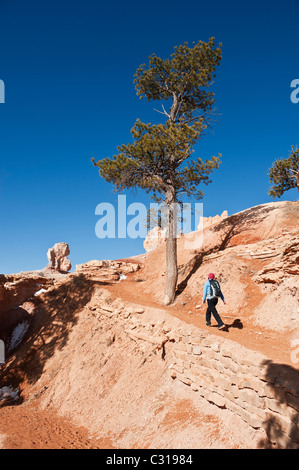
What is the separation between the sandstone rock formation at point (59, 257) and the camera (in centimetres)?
4506

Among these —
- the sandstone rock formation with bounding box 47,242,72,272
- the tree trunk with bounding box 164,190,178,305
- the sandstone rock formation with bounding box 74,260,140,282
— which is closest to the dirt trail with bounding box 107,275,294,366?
the tree trunk with bounding box 164,190,178,305

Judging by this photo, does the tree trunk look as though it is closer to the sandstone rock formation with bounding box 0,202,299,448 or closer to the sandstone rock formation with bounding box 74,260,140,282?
the sandstone rock formation with bounding box 0,202,299,448

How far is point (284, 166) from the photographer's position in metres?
22.6

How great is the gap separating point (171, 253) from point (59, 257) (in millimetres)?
35024

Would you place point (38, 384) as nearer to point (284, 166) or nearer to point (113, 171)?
point (113, 171)

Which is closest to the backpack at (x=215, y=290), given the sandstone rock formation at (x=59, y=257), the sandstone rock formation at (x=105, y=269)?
the sandstone rock formation at (x=105, y=269)

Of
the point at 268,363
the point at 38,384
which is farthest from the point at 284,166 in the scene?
the point at 38,384

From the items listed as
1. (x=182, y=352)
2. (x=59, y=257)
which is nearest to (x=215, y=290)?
(x=182, y=352)

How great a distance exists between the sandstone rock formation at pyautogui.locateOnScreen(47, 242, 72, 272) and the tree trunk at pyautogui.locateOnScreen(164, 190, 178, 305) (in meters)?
34.1

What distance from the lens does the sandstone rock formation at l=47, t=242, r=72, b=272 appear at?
4506 cm

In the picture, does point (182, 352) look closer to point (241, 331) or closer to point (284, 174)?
point (241, 331)

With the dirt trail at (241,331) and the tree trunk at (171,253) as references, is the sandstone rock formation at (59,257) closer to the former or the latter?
the dirt trail at (241,331)

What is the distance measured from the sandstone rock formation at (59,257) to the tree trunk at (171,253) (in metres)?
34.1

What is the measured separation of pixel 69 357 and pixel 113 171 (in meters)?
10.5
